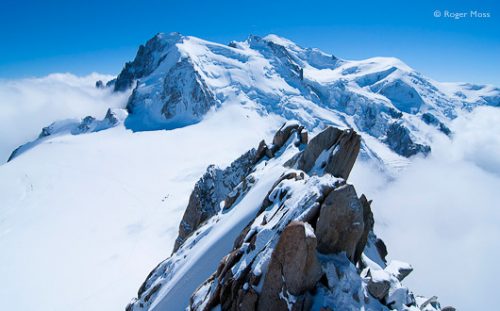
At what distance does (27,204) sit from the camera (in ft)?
219

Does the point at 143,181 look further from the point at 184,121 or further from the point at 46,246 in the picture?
the point at 184,121

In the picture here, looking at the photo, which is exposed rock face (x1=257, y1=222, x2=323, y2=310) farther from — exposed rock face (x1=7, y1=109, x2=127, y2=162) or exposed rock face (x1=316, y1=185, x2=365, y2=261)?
exposed rock face (x1=7, y1=109, x2=127, y2=162)

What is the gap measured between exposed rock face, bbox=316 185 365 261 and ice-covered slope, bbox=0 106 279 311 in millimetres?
31042

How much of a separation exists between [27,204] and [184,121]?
8604cm

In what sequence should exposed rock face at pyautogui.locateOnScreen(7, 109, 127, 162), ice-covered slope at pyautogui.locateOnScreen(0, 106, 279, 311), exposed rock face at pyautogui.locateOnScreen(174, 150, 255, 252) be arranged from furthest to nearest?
exposed rock face at pyautogui.locateOnScreen(7, 109, 127, 162)
exposed rock face at pyautogui.locateOnScreen(174, 150, 255, 252)
ice-covered slope at pyautogui.locateOnScreen(0, 106, 279, 311)

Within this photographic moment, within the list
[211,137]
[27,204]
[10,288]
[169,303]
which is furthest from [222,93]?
[169,303]

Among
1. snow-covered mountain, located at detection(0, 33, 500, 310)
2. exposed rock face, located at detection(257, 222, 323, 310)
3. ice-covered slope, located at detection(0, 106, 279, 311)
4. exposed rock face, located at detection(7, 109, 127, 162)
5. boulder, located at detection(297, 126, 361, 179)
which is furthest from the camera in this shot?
exposed rock face, located at detection(7, 109, 127, 162)

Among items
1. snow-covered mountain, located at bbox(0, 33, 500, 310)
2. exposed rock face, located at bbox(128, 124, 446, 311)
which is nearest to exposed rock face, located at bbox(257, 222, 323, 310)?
exposed rock face, located at bbox(128, 124, 446, 311)

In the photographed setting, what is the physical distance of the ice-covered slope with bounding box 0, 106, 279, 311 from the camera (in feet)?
136

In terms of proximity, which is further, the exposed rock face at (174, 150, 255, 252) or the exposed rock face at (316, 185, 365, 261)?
the exposed rock face at (174, 150, 255, 252)

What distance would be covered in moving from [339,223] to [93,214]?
6006 centimetres

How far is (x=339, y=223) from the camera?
47.8ft

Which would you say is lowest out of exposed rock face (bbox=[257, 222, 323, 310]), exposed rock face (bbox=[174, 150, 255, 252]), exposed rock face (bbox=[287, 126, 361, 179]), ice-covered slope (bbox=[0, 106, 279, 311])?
ice-covered slope (bbox=[0, 106, 279, 311])

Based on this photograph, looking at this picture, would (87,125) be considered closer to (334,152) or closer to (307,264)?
(334,152)
